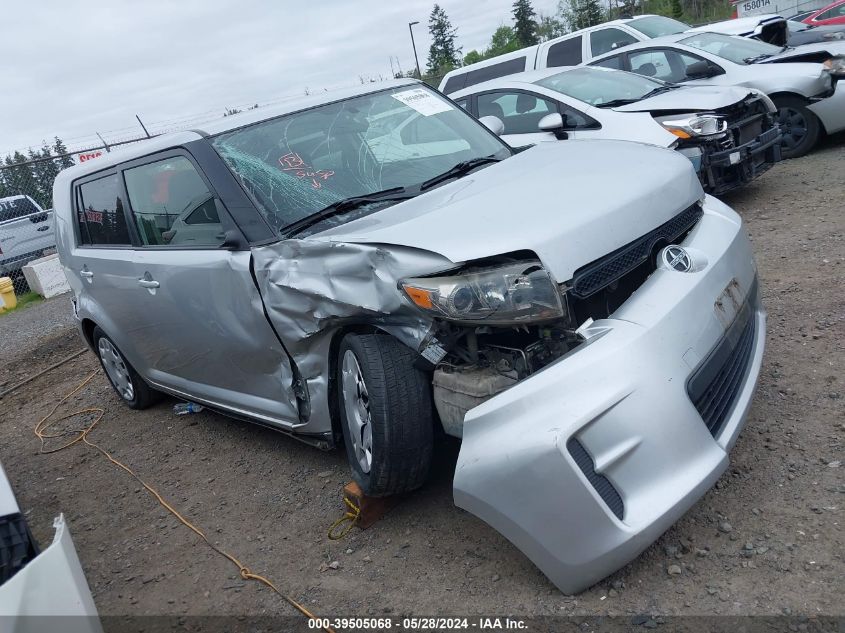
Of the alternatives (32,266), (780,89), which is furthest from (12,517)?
(32,266)

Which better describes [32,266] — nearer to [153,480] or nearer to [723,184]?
[153,480]

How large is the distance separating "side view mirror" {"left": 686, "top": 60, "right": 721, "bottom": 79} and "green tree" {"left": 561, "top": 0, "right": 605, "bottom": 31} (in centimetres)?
3952

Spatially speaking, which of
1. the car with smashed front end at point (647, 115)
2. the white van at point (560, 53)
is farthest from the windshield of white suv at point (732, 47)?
the white van at point (560, 53)

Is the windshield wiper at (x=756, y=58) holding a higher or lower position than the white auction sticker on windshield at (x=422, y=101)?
lower

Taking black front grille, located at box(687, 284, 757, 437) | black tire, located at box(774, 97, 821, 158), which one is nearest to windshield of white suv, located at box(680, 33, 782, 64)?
black tire, located at box(774, 97, 821, 158)

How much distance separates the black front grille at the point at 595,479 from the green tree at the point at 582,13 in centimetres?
4715

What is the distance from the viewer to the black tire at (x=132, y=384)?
5262mm

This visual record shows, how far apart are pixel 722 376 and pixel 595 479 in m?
0.72

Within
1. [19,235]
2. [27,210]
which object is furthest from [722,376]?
[27,210]

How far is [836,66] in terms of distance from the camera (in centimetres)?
806

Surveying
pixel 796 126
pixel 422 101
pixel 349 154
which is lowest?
pixel 796 126

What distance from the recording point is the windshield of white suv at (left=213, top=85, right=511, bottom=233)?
11.2ft

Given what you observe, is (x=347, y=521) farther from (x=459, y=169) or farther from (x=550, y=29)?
(x=550, y=29)

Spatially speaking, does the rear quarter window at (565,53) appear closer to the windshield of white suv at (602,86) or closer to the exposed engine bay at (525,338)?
the windshield of white suv at (602,86)
